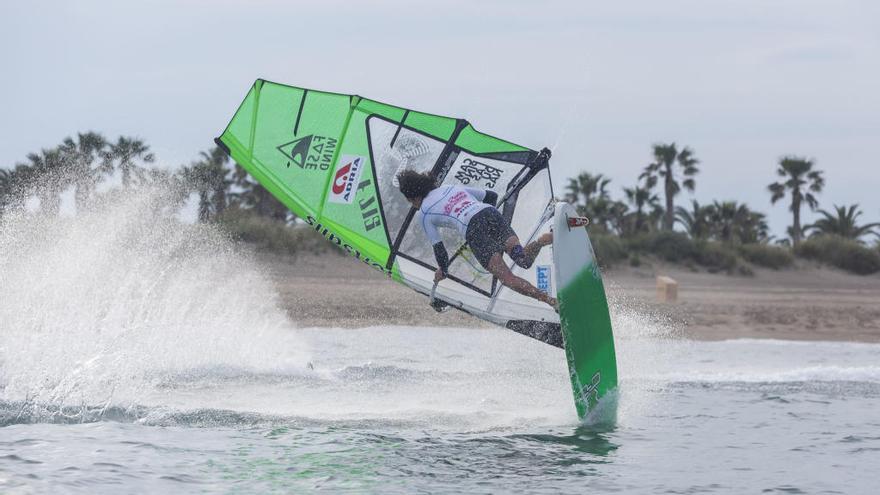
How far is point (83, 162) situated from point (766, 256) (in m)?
15.2

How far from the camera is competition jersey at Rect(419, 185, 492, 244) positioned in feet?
26.2

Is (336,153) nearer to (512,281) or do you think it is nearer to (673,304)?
(512,281)

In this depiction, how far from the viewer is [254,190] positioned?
32438mm

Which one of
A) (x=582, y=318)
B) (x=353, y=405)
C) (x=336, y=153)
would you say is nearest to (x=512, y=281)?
(x=582, y=318)

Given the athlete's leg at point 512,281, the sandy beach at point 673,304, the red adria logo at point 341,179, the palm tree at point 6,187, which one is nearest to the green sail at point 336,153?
the red adria logo at point 341,179

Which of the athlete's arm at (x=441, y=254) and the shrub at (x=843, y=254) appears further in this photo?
the shrub at (x=843, y=254)

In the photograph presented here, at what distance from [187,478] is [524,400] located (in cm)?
341

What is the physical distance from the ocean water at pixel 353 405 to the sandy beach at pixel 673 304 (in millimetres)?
1448

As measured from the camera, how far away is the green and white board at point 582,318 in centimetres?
805

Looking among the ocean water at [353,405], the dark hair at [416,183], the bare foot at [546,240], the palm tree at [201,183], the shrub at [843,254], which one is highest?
the palm tree at [201,183]

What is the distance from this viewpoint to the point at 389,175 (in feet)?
30.5

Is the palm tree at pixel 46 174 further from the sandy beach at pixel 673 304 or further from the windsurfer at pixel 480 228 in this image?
the windsurfer at pixel 480 228

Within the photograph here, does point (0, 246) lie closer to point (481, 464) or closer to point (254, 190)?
point (481, 464)

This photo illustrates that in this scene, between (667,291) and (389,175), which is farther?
(667,291)
